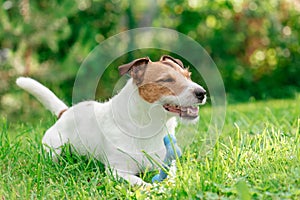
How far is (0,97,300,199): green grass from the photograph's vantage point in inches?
95.6

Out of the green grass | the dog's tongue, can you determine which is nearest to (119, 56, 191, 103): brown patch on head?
the dog's tongue

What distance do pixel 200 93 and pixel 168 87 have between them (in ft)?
0.61

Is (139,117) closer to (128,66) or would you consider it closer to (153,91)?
(153,91)

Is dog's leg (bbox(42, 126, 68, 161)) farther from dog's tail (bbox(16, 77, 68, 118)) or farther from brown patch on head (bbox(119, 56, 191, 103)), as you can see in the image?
brown patch on head (bbox(119, 56, 191, 103))

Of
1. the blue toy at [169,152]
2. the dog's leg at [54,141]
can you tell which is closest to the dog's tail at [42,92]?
the dog's leg at [54,141]

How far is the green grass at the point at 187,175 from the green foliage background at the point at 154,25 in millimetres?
3287

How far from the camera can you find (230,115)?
16.4ft

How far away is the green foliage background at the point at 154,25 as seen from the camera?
23.0ft

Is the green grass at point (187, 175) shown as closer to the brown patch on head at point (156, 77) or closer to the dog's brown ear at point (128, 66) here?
the brown patch on head at point (156, 77)

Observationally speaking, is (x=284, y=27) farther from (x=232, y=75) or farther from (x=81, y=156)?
(x=81, y=156)

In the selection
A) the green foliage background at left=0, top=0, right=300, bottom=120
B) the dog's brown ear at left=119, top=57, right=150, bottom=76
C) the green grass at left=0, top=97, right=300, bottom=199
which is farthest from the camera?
the green foliage background at left=0, top=0, right=300, bottom=120

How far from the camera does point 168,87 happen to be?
287 centimetres

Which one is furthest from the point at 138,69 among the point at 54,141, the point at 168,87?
the point at 54,141

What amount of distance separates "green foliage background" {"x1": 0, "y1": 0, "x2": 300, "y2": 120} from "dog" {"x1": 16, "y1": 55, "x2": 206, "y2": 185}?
320cm
